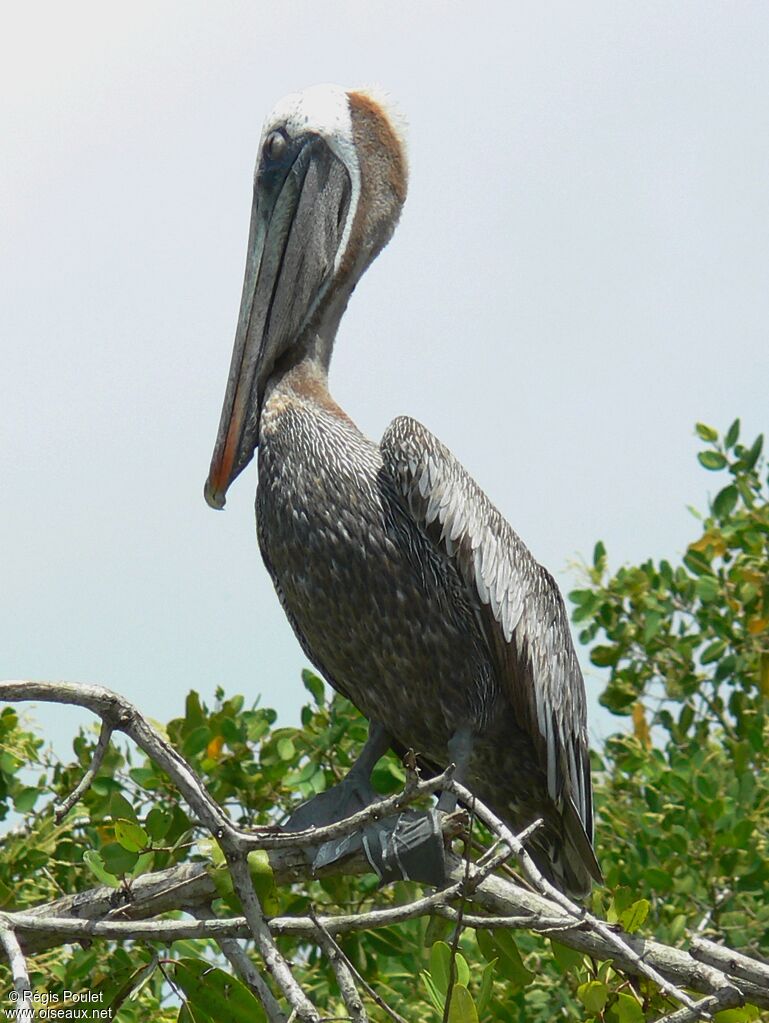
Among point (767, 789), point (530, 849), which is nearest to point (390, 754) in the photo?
point (530, 849)

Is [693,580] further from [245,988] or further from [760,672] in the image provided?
[245,988]

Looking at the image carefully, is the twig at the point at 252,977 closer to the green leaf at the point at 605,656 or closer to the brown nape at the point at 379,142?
the brown nape at the point at 379,142

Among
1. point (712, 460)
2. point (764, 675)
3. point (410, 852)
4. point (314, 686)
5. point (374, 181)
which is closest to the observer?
point (410, 852)

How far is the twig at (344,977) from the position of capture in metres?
2.37

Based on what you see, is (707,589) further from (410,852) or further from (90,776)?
(90,776)

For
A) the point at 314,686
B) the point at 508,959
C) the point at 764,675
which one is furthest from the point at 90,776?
the point at 764,675

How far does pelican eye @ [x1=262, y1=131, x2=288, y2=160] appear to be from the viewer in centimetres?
455

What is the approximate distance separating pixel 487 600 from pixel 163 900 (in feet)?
3.93

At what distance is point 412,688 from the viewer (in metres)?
3.86

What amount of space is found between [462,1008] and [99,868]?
2.60 ft

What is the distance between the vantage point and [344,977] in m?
2.50

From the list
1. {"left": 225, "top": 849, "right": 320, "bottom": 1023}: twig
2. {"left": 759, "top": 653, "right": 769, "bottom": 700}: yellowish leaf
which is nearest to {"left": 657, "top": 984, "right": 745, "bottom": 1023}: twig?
{"left": 225, "top": 849, "right": 320, "bottom": 1023}: twig

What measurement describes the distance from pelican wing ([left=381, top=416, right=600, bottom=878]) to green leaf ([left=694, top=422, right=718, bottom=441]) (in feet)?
6.36

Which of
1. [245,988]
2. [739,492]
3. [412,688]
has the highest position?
[739,492]
